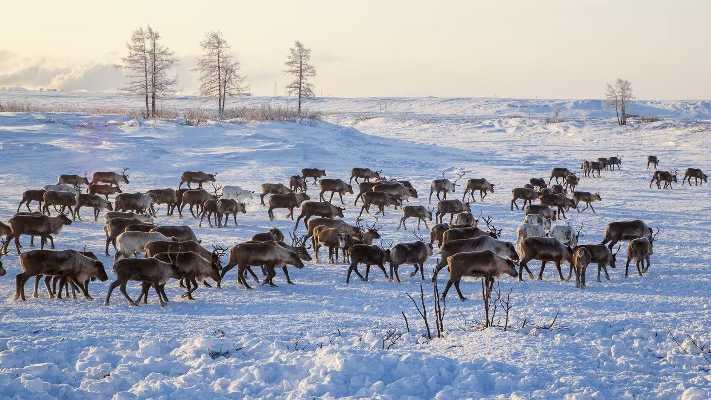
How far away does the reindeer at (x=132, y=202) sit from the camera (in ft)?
72.0

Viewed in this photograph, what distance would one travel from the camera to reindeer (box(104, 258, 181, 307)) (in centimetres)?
1190

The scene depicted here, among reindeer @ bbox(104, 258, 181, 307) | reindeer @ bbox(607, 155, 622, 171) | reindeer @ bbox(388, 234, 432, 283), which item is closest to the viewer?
reindeer @ bbox(104, 258, 181, 307)

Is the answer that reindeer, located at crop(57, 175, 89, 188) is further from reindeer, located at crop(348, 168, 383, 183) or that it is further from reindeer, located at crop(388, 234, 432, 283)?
reindeer, located at crop(388, 234, 432, 283)

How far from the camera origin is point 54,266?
39.8 ft

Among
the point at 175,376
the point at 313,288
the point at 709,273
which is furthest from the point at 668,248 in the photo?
the point at 175,376

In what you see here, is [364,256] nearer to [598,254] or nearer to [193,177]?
[598,254]

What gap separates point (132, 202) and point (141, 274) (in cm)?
1093

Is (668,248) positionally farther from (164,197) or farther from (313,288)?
(164,197)

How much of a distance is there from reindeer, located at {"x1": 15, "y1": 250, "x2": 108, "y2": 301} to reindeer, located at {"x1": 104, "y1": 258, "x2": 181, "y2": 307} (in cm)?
82

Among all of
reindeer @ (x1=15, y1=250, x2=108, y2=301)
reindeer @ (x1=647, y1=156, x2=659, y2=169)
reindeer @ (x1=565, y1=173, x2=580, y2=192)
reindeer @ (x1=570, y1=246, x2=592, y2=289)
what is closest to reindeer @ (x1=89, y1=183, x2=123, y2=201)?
reindeer @ (x1=15, y1=250, x2=108, y2=301)

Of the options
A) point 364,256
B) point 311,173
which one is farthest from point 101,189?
point 364,256

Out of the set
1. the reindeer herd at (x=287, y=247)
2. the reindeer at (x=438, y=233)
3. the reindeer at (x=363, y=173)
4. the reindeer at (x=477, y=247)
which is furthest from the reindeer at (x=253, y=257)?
the reindeer at (x=363, y=173)

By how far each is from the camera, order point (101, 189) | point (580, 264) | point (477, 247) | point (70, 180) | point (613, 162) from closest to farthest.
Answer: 1. point (580, 264)
2. point (477, 247)
3. point (101, 189)
4. point (70, 180)
5. point (613, 162)

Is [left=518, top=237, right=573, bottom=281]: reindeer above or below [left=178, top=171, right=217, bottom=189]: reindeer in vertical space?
below
